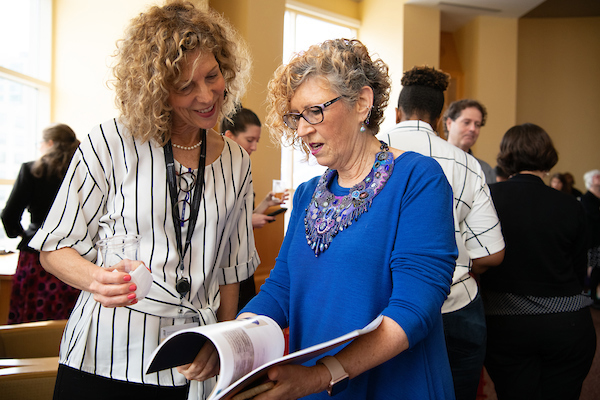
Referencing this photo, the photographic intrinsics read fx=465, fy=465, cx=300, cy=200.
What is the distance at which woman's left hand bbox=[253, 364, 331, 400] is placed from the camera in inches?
32.6

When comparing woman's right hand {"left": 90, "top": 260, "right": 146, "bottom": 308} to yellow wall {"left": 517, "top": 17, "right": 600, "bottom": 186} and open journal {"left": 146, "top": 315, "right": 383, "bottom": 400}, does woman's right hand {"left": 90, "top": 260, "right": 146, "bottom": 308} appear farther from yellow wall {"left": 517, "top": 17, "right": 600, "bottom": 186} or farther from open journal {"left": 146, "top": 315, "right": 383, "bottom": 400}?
yellow wall {"left": 517, "top": 17, "right": 600, "bottom": 186}

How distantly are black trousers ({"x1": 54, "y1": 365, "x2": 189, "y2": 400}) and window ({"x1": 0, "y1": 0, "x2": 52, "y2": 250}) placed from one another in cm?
360

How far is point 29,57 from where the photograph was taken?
4457mm

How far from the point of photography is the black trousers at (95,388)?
1.20 meters

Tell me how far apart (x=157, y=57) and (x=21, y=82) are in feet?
12.7

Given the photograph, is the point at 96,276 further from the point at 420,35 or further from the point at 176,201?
the point at 420,35

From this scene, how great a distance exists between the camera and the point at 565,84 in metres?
8.30

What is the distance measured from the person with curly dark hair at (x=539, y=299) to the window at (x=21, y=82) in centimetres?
411

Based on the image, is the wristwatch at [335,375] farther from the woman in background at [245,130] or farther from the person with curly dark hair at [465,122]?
the person with curly dark hair at [465,122]

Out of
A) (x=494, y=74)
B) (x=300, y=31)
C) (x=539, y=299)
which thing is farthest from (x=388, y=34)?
(x=539, y=299)

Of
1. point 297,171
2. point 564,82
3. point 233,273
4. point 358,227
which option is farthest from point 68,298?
point 564,82

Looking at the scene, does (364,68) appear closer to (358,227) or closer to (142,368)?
(358,227)

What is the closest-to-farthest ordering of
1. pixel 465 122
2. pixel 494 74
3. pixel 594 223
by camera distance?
pixel 465 122
pixel 594 223
pixel 494 74

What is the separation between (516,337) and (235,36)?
1.80 meters
